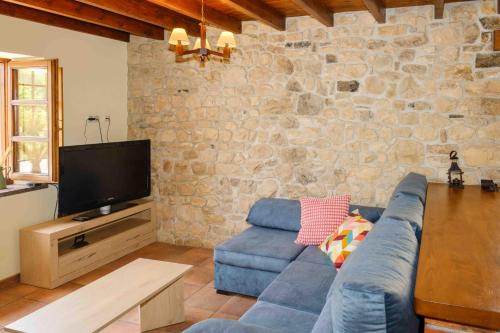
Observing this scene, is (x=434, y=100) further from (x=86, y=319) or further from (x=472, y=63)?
(x=86, y=319)

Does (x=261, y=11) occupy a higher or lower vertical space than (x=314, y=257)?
higher

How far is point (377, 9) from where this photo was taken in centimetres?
360

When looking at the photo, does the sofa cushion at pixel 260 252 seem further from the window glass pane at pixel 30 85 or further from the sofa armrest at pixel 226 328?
the window glass pane at pixel 30 85

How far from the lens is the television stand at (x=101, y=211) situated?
4178 mm

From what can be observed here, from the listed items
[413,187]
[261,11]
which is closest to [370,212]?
[413,187]

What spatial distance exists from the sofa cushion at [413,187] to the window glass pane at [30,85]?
330 cm

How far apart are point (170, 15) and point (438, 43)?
2.52m

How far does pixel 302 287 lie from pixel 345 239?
619mm

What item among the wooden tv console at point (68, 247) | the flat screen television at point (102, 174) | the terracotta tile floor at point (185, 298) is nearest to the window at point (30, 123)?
the flat screen television at point (102, 174)

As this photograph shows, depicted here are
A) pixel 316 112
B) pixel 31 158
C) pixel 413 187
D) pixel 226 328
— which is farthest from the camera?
pixel 316 112

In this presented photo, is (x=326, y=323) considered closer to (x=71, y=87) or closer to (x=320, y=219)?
(x=320, y=219)

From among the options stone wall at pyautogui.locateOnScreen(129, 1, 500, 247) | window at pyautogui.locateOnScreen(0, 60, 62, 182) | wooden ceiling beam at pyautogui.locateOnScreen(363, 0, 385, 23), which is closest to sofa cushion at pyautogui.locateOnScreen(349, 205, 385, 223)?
stone wall at pyautogui.locateOnScreen(129, 1, 500, 247)

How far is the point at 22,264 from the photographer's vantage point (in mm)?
3865

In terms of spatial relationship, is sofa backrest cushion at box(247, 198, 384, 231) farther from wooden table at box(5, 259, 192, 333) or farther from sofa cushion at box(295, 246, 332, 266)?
wooden table at box(5, 259, 192, 333)
